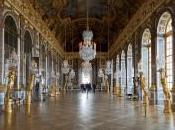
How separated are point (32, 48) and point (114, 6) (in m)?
11.5

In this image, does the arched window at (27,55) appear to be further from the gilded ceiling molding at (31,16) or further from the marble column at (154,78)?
the marble column at (154,78)

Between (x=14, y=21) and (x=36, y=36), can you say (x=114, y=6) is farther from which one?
(x=14, y=21)

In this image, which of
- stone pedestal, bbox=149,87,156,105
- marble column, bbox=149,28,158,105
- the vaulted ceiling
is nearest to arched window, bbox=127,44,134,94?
the vaulted ceiling

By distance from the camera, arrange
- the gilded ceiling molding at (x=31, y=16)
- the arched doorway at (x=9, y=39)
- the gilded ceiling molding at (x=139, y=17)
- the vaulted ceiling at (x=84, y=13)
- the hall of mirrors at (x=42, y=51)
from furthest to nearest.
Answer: the vaulted ceiling at (x=84, y=13), the gilded ceiling molding at (x=139, y=17), the gilded ceiling molding at (x=31, y=16), the arched doorway at (x=9, y=39), the hall of mirrors at (x=42, y=51)

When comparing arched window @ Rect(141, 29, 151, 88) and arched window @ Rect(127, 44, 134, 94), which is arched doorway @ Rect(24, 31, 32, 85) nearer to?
arched window @ Rect(141, 29, 151, 88)

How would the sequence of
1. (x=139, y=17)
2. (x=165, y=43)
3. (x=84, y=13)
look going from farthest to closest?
(x=84, y=13)
(x=139, y=17)
(x=165, y=43)

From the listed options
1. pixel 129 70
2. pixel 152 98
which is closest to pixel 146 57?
pixel 152 98

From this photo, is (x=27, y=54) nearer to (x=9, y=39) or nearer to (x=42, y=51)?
(x=9, y=39)

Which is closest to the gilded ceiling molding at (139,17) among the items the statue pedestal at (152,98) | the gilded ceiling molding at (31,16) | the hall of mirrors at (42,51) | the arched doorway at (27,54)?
the hall of mirrors at (42,51)

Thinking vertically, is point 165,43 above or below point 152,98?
above

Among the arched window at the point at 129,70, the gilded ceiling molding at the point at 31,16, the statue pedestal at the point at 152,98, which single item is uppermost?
the gilded ceiling molding at the point at 31,16

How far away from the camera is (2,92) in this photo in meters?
18.2

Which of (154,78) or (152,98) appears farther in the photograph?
(154,78)

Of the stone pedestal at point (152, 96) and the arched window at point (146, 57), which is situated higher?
the arched window at point (146, 57)
